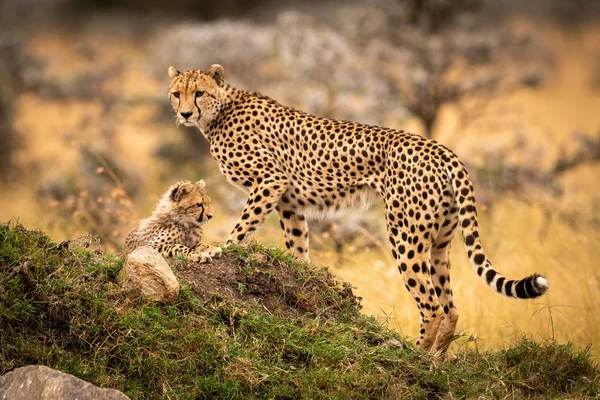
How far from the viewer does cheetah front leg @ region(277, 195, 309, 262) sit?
6.36 meters

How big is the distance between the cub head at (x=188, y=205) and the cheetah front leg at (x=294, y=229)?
861mm

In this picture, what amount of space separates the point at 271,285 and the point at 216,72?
1993 mm

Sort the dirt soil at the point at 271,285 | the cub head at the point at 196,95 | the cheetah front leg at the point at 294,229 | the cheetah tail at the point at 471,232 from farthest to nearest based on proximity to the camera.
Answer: the cheetah front leg at the point at 294,229 → the cub head at the point at 196,95 → the cheetah tail at the point at 471,232 → the dirt soil at the point at 271,285

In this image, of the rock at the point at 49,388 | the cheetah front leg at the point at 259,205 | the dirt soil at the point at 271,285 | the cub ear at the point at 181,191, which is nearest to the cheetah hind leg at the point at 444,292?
the dirt soil at the point at 271,285

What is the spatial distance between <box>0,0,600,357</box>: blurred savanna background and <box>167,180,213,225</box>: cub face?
2.47 feet

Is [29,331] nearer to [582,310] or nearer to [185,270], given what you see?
[185,270]

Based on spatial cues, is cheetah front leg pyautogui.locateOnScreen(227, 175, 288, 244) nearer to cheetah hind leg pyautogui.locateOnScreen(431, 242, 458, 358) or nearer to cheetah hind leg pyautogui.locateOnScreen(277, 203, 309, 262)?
cheetah hind leg pyautogui.locateOnScreen(277, 203, 309, 262)

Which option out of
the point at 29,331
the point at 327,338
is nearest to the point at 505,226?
the point at 327,338

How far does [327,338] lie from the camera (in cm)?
475

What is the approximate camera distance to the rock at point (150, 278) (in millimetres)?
4527

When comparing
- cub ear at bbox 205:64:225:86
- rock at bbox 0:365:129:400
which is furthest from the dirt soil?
cub ear at bbox 205:64:225:86

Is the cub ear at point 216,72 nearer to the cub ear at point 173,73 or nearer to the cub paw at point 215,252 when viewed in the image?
the cub ear at point 173,73

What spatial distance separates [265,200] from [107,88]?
9.29m

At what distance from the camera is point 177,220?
564cm
